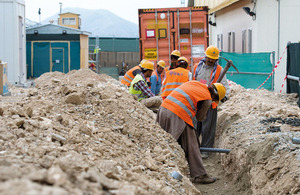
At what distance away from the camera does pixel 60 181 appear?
2.54m

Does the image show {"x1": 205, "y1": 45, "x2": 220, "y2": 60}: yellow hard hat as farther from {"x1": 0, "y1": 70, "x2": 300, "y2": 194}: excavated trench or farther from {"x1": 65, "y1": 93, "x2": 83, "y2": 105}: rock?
{"x1": 65, "y1": 93, "x2": 83, "y2": 105}: rock

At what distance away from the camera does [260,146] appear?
6621 millimetres

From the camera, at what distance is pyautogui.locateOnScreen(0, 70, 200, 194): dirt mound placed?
2709 millimetres

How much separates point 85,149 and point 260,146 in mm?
3317

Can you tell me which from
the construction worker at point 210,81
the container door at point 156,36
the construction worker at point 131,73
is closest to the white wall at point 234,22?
the container door at point 156,36

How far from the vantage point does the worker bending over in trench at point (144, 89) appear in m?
9.48

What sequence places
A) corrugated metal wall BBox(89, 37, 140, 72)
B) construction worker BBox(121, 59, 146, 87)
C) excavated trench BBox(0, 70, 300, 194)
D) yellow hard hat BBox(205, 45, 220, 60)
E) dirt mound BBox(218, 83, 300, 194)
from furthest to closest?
corrugated metal wall BBox(89, 37, 140, 72), construction worker BBox(121, 59, 146, 87), yellow hard hat BBox(205, 45, 220, 60), dirt mound BBox(218, 83, 300, 194), excavated trench BBox(0, 70, 300, 194)

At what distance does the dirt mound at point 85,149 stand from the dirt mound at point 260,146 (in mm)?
1035

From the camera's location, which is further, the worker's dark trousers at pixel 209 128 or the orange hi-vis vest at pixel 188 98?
the worker's dark trousers at pixel 209 128

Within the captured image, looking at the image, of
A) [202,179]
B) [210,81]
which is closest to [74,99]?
[202,179]

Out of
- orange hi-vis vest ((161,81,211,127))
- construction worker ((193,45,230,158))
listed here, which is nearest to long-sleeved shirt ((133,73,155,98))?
construction worker ((193,45,230,158))

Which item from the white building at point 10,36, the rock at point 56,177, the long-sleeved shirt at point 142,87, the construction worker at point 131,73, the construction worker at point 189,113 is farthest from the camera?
the white building at point 10,36

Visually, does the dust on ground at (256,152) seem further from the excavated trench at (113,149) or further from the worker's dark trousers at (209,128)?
the worker's dark trousers at (209,128)

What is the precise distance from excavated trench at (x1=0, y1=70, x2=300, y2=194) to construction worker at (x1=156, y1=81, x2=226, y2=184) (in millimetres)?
274
